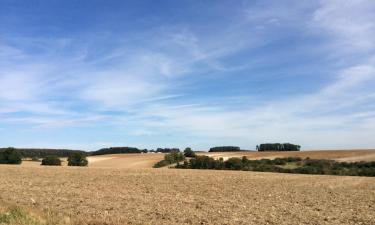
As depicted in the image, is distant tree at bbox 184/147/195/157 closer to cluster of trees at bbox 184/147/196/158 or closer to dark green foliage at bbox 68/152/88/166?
cluster of trees at bbox 184/147/196/158

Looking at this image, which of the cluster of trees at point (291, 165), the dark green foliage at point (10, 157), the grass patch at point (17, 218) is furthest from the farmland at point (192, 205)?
the dark green foliage at point (10, 157)

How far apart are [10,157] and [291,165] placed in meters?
43.4

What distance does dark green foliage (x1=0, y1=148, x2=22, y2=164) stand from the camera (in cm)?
7988

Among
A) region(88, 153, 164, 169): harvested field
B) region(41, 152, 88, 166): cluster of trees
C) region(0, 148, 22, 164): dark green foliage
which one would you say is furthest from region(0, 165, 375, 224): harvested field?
region(0, 148, 22, 164): dark green foliage

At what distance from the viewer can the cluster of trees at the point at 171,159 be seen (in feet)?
247

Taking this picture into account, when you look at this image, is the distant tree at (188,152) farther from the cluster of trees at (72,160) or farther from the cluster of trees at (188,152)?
the cluster of trees at (72,160)

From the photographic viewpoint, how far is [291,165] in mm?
71062

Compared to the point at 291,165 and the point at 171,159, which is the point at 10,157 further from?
the point at 291,165

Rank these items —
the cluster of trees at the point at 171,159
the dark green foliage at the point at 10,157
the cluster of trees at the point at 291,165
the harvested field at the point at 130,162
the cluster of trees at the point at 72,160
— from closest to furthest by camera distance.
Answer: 1. the cluster of trees at the point at 291,165
2. the harvested field at the point at 130,162
3. the cluster of trees at the point at 171,159
4. the cluster of trees at the point at 72,160
5. the dark green foliage at the point at 10,157

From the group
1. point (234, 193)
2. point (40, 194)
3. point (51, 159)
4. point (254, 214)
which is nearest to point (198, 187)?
point (234, 193)

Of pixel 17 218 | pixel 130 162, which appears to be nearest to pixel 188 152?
pixel 130 162

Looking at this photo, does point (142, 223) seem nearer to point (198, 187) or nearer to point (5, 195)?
point (5, 195)

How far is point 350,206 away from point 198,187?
11657mm

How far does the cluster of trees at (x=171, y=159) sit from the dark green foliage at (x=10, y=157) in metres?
23.0
